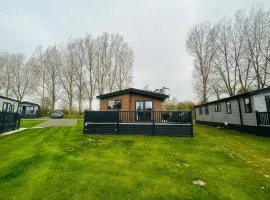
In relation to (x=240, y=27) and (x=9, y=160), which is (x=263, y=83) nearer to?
(x=240, y=27)

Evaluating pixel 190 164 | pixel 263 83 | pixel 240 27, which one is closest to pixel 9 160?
pixel 190 164

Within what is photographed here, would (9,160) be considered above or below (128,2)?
below

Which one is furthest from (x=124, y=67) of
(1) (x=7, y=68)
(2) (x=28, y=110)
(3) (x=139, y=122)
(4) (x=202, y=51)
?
(3) (x=139, y=122)

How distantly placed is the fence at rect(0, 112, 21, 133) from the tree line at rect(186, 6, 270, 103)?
22.9 metres

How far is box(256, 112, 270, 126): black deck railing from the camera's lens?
1191 centimetres

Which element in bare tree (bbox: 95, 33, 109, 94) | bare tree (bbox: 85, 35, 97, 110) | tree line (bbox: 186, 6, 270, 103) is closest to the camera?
tree line (bbox: 186, 6, 270, 103)

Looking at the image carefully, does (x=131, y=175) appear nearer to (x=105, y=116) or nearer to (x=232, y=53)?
(x=105, y=116)

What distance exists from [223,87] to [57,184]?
25334 mm

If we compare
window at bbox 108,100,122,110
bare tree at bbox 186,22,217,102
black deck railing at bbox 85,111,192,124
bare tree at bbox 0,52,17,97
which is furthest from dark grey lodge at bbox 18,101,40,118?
bare tree at bbox 186,22,217,102

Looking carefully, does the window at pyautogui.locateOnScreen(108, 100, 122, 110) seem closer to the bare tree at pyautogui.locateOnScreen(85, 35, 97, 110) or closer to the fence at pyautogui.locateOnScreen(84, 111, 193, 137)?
the fence at pyautogui.locateOnScreen(84, 111, 193, 137)

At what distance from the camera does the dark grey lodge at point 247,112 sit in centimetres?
1243

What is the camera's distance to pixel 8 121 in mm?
12617

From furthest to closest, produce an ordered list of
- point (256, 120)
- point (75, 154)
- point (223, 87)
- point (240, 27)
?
point (223, 87) < point (240, 27) < point (256, 120) < point (75, 154)

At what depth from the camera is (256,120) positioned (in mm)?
12766
